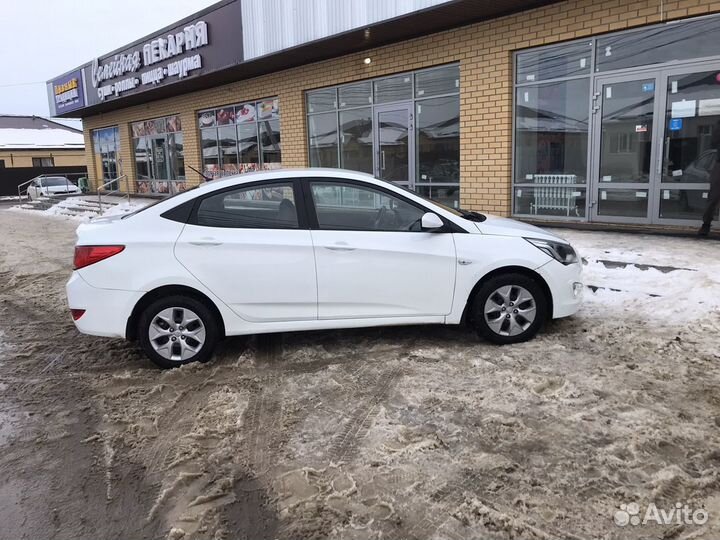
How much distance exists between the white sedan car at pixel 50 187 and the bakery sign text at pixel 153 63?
12134 mm

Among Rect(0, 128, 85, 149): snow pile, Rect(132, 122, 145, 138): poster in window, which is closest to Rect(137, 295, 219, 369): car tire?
Rect(132, 122, 145, 138): poster in window

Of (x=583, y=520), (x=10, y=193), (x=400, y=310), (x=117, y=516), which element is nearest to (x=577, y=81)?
(x=400, y=310)

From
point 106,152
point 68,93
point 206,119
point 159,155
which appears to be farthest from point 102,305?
point 106,152

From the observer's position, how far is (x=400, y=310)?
5.09 metres

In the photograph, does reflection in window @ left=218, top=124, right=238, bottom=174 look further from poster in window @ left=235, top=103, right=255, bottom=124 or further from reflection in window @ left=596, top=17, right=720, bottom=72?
reflection in window @ left=596, top=17, right=720, bottom=72

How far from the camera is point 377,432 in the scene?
146 inches

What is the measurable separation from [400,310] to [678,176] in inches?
237

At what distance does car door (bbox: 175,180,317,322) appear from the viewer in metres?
4.85

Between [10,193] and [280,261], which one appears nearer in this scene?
[280,261]

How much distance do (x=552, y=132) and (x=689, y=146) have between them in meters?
2.17

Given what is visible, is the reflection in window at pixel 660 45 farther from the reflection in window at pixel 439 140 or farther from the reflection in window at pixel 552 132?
the reflection in window at pixel 439 140

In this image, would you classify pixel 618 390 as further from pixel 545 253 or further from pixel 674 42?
pixel 674 42

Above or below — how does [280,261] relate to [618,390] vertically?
above

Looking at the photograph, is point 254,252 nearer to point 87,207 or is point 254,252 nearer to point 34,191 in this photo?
point 87,207
